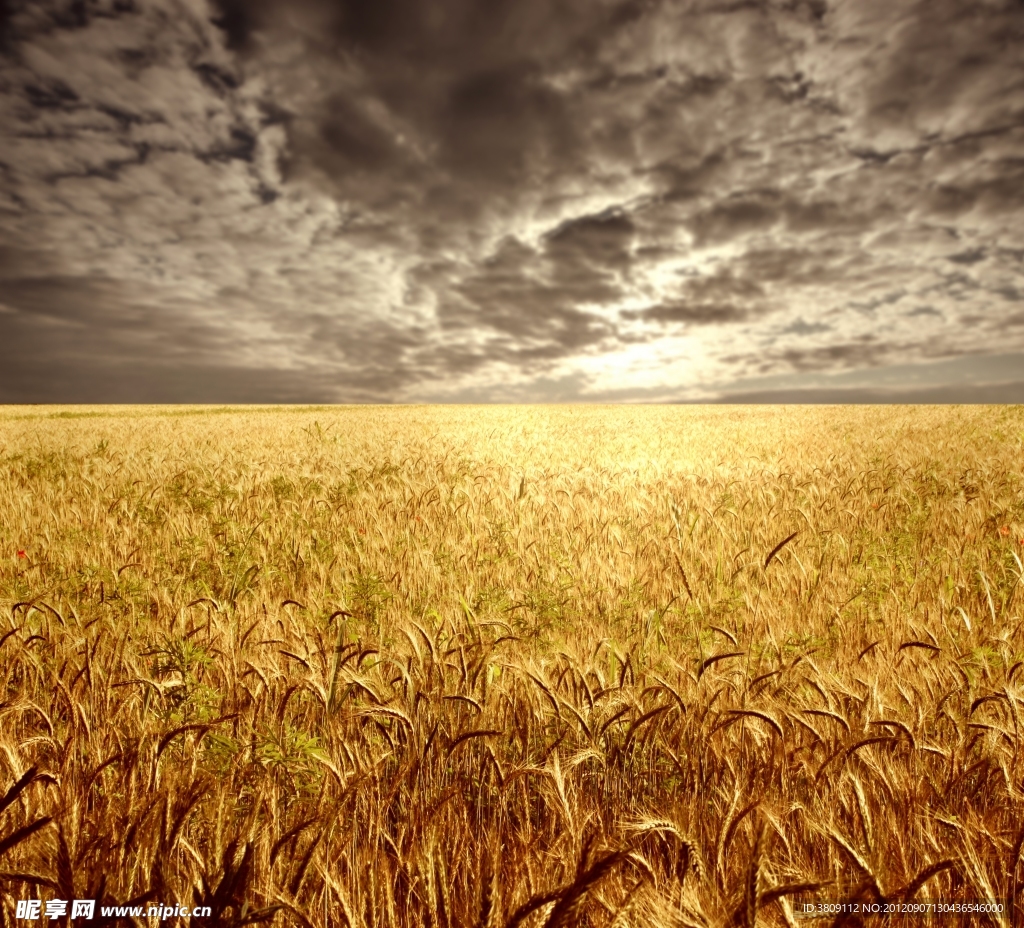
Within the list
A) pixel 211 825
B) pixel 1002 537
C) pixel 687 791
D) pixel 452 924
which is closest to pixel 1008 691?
pixel 687 791

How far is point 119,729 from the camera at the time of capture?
6.19 feet

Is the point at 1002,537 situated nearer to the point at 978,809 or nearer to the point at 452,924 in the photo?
the point at 978,809

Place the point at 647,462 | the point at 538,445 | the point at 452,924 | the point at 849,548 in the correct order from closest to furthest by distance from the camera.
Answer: the point at 452,924
the point at 849,548
the point at 647,462
the point at 538,445

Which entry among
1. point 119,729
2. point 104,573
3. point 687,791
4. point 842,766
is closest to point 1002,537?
point 842,766

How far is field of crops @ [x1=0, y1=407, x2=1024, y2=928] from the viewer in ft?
3.97

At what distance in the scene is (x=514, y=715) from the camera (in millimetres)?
2004

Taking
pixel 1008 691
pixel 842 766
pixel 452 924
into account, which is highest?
pixel 1008 691

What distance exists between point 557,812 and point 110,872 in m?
1.09

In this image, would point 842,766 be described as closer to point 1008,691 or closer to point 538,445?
point 1008,691

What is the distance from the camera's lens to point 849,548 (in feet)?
13.3

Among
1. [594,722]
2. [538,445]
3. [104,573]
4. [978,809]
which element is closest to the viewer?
[978,809]

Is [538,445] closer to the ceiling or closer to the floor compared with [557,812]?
closer to the ceiling

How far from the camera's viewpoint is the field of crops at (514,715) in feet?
3.97

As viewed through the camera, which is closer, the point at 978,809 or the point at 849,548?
the point at 978,809
